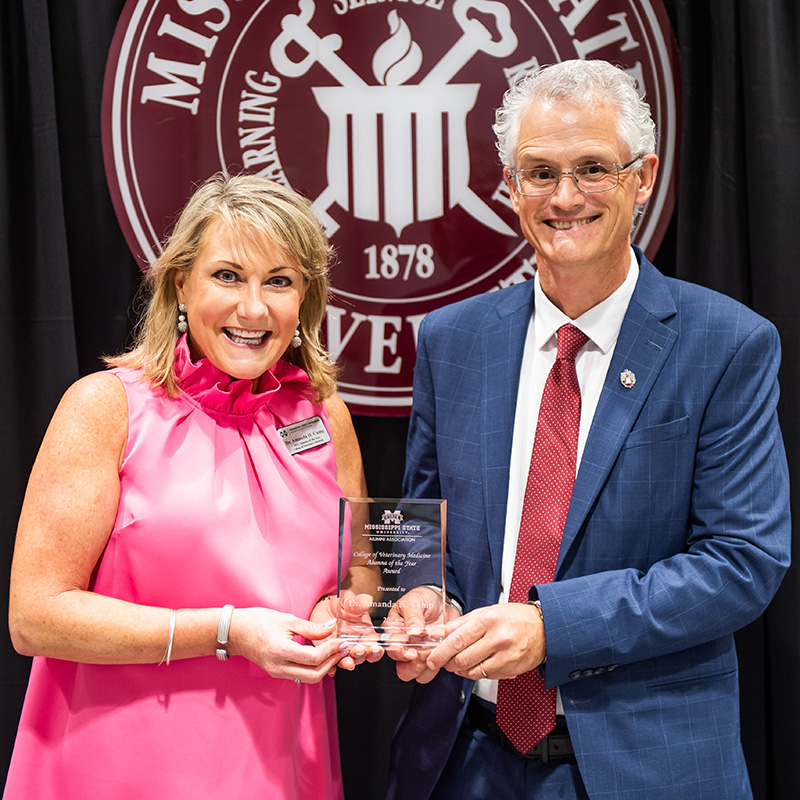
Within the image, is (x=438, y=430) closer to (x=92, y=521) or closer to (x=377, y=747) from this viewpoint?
(x=92, y=521)

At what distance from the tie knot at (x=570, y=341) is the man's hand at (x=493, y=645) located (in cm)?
54

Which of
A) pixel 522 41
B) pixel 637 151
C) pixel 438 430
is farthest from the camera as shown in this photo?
pixel 522 41

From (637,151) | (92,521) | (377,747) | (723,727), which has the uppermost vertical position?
(637,151)

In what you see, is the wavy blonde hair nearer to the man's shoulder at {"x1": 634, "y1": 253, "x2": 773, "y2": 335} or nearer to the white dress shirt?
the white dress shirt

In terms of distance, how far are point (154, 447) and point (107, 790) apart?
2.26 ft

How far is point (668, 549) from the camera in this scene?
5.86 ft

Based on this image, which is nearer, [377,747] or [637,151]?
[637,151]

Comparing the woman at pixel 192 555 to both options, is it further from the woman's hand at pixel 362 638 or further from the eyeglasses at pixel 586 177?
the eyeglasses at pixel 586 177

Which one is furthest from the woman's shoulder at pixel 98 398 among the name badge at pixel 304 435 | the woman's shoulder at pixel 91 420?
the name badge at pixel 304 435

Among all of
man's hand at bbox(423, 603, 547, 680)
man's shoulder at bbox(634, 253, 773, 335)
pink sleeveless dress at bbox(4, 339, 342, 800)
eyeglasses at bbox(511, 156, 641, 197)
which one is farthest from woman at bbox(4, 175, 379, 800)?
man's shoulder at bbox(634, 253, 773, 335)

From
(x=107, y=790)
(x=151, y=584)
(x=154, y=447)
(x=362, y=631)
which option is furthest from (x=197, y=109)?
(x=107, y=790)

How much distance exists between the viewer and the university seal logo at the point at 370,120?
2535mm

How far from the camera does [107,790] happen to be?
178 cm

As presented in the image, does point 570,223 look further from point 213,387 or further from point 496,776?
point 496,776
